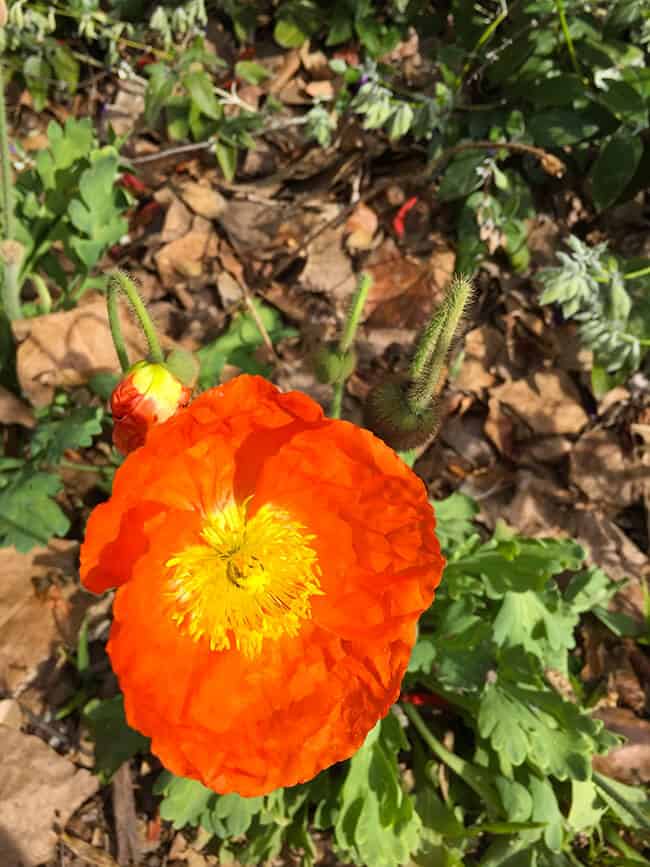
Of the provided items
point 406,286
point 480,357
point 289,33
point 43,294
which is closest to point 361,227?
point 406,286

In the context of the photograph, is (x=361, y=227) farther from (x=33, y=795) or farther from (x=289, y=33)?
(x=33, y=795)

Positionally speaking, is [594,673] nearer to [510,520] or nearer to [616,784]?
[616,784]

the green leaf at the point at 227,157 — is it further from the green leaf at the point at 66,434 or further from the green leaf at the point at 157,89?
the green leaf at the point at 66,434

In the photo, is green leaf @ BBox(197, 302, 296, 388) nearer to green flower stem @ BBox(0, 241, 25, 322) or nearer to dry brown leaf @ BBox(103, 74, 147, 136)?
green flower stem @ BBox(0, 241, 25, 322)

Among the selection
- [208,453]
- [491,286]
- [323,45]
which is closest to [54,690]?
[208,453]

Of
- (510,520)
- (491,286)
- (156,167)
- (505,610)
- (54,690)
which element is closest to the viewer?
(505,610)

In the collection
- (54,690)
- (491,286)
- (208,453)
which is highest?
(208,453)
